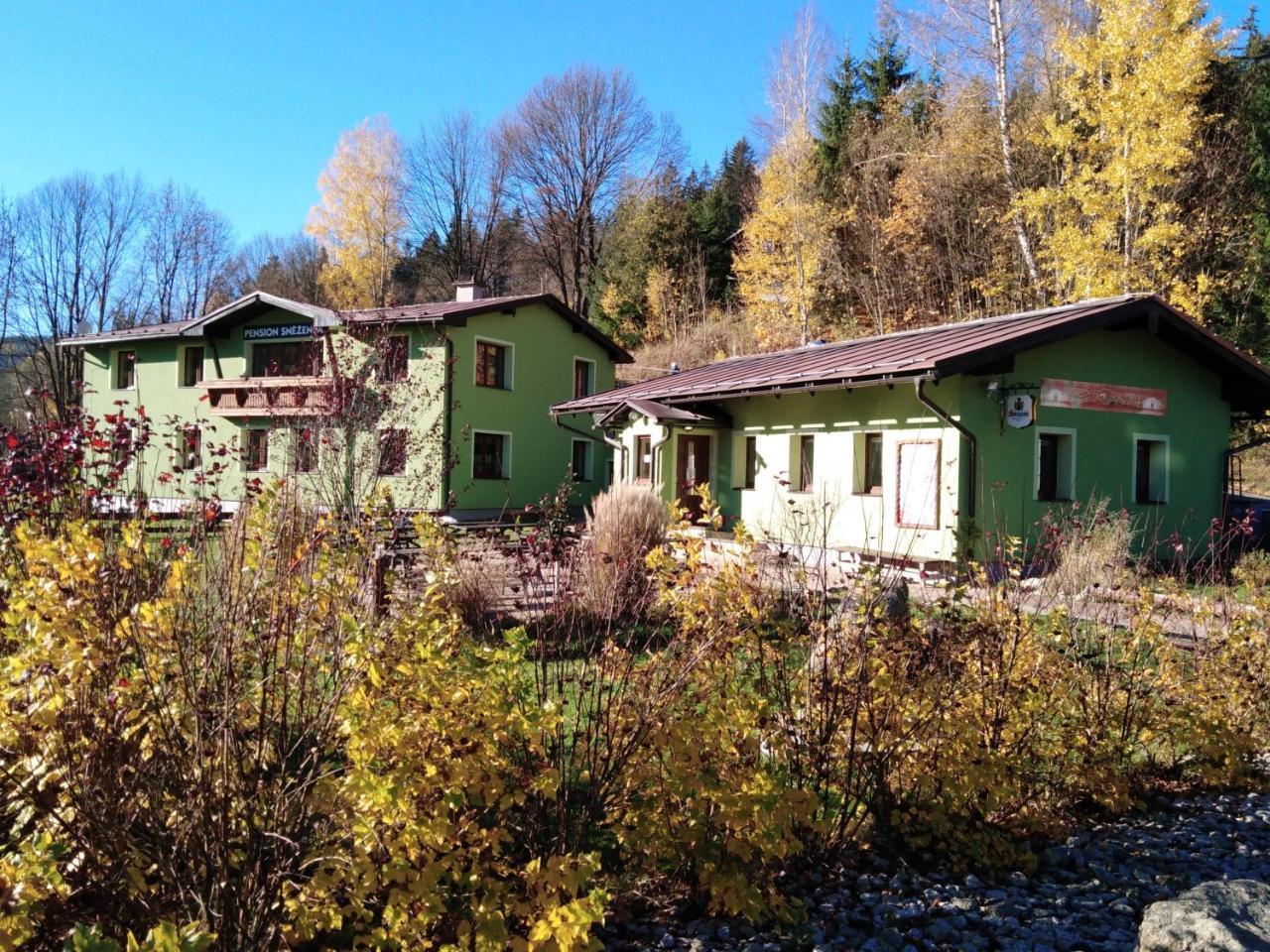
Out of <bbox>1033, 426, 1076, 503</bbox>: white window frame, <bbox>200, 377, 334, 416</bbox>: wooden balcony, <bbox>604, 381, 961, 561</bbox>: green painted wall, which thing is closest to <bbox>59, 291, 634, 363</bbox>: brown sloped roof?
<bbox>200, 377, 334, 416</bbox>: wooden balcony

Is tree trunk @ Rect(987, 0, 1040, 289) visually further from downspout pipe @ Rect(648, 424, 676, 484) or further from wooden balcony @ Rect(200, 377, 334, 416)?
wooden balcony @ Rect(200, 377, 334, 416)

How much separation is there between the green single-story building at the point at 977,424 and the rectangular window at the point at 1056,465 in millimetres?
23

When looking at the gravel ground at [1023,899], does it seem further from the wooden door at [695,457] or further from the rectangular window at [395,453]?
the wooden door at [695,457]

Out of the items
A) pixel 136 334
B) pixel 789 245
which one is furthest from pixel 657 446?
pixel 136 334

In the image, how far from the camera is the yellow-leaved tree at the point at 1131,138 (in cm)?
1867

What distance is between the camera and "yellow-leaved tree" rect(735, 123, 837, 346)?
29.1 m

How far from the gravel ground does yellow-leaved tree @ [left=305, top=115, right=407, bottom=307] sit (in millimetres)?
41281

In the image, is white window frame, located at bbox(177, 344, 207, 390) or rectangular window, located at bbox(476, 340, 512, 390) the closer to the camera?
rectangular window, located at bbox(476, 340, 512, 390)

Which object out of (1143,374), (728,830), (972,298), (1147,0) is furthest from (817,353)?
(728,830)

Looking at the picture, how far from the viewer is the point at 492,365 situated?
925 inches

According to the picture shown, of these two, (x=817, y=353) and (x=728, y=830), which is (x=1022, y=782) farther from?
(x=817, y=353)

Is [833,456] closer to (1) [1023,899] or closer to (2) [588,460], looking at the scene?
(1) [1023,899]

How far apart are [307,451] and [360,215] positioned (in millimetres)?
35787

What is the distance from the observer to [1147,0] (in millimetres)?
18875
